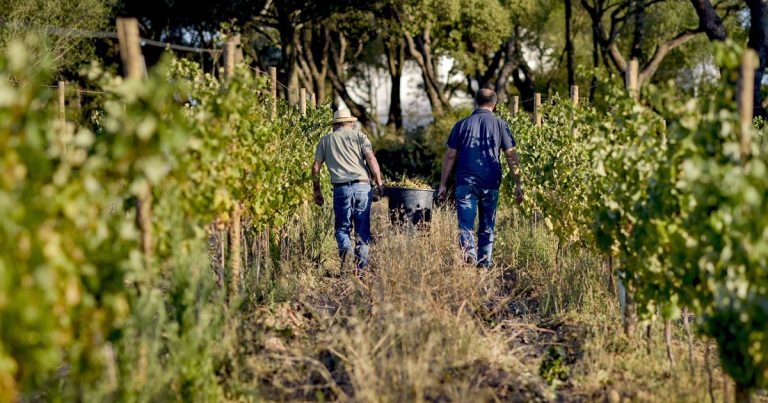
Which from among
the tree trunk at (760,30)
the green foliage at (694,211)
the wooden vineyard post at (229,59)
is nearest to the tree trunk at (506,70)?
Answer: the tree trunk at (760,30)

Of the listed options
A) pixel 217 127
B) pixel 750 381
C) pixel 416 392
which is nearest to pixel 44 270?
pixel 416 392

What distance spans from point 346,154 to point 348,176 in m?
0.20

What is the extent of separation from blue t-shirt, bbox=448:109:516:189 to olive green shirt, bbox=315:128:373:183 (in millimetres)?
893

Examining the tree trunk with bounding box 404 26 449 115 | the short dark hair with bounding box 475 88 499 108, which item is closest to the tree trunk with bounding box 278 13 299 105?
the tree trunk with bounding box 404 26 449 115

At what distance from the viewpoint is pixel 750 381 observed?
3576mm

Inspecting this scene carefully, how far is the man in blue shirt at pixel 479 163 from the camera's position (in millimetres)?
7168

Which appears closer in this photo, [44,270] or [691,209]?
[44,270]

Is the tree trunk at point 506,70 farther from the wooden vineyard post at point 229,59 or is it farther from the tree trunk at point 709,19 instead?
the wooden vineyard post at point 229,59

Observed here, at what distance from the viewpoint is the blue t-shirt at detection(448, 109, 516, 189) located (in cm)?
717

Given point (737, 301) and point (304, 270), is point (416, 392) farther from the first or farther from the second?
A: point (304, 270)

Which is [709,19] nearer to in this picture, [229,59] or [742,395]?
[229,59]

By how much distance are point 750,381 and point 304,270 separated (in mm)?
4583

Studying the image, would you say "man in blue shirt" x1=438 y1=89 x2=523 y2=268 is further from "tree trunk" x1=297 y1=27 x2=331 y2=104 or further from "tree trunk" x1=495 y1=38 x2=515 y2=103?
"tree trunk" x1=495 y1=38 x2=515 y2=103

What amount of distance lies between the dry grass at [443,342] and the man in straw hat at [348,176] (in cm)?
Answer: 35
